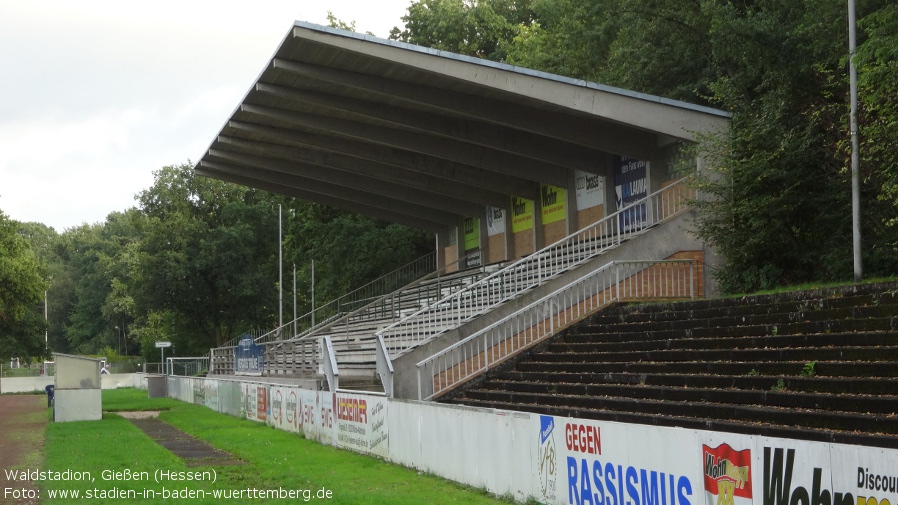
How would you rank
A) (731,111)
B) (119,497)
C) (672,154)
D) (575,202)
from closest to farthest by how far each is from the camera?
(119,497), (731,111), (672,154), (575,202)

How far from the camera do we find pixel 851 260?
20.7m

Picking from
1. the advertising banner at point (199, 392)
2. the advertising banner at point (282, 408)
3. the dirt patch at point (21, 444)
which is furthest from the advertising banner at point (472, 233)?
the dirt patch at point (21, 444)

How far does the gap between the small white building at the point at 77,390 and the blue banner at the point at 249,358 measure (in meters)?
9.19

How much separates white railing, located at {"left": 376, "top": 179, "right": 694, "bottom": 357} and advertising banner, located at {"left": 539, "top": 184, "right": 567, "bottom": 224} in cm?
657

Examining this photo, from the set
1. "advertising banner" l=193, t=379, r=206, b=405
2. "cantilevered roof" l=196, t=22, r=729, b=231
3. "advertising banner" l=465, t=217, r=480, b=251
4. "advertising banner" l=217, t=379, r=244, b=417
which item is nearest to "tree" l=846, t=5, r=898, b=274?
"cantilevered roof" l=196, t=22, r=729, b=231

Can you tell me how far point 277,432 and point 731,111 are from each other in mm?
13705

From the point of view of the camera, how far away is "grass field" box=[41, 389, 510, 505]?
1458 centimetres

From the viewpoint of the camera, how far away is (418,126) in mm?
32031

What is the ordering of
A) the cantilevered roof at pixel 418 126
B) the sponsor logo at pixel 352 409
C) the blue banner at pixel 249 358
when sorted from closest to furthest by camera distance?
the sponsor logo at pixel 352 409 → the cantilevered roof at pixel 418 126 → the blue banner at pixel 249 358

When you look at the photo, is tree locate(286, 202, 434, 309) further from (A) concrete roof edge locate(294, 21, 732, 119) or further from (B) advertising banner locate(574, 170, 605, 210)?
(A) concrete roof edge locate(294, 21, 732, 119)

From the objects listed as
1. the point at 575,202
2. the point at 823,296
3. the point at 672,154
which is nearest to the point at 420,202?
the point at 575,202

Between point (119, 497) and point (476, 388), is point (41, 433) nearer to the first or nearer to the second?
point (476, 388)

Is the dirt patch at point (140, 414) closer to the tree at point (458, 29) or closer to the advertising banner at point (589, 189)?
the advertising banner at point (589, 189)

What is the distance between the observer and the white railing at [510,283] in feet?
85.8
